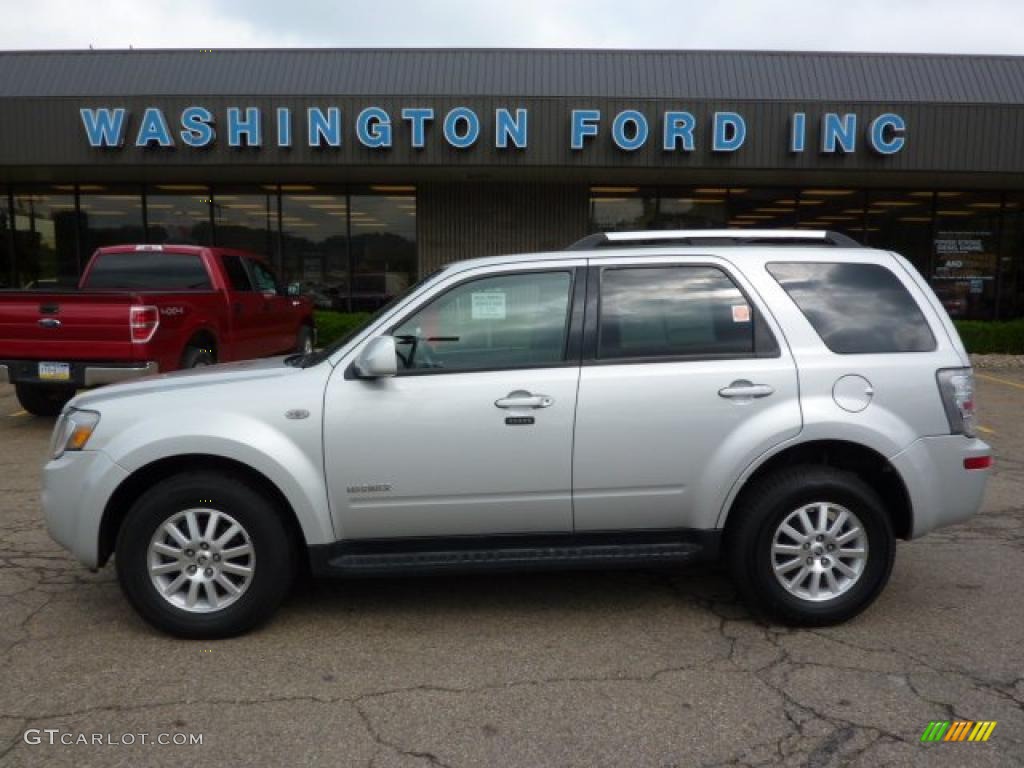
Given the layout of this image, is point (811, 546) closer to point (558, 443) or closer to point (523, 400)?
point (558, 443)

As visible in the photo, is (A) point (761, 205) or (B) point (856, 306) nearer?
(B) point (856, 306)

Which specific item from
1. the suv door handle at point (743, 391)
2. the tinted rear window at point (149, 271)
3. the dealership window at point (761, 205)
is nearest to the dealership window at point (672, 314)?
the suv door handle at point (743, 391)

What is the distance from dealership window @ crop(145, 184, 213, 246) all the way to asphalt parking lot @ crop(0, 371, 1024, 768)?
13.5 metres

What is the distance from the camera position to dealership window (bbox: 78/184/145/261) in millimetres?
17062

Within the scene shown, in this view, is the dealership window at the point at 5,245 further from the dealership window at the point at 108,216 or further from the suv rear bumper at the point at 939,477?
the suv rear bumper at the point at 939,477

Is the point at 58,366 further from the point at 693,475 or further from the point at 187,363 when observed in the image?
the point at 693,475

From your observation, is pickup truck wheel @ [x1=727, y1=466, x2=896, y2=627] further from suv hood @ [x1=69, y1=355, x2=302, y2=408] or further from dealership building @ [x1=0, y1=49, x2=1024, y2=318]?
dealership building @ [x1=0, y1=49, x2=1024, y2=318]

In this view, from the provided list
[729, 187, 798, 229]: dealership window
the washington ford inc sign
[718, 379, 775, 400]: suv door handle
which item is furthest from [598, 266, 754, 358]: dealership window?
[729, 187, 798, 229]: dealership window

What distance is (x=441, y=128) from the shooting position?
543 inches

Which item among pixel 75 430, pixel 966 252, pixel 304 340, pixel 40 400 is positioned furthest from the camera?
pixel 966 252

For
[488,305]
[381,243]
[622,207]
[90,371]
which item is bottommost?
[90,371]

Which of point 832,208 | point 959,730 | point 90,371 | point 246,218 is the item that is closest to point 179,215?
point 246,218

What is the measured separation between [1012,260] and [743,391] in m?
17.1

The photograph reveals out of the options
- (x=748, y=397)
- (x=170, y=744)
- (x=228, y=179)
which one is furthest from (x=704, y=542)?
(x=228, y=179)
